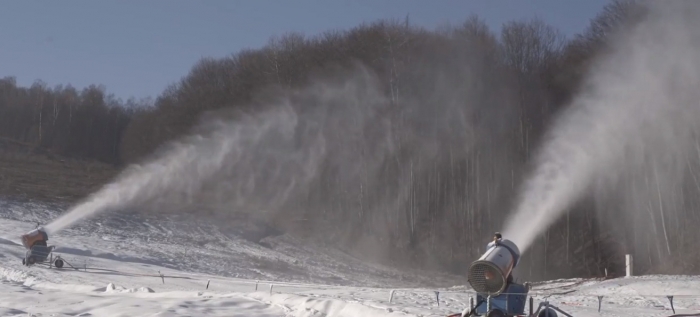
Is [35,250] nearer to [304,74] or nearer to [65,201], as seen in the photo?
[65,201]

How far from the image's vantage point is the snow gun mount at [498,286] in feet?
30.3

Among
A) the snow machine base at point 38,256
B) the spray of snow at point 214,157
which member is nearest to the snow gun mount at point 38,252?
the snow machine base at point 38,256

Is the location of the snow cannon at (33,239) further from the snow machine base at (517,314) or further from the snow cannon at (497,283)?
the snow cannon at (497,283)

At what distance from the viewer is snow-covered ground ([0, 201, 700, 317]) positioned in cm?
1339

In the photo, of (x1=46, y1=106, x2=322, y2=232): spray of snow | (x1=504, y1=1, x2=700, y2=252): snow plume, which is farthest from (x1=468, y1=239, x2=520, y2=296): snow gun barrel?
(x1=46, y1=106, x2=322, y2=232): spray of snow

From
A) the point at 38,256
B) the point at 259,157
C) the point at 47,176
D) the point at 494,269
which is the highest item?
the point at 259,157

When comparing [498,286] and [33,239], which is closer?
[498,286]

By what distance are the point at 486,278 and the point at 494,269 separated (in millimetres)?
201

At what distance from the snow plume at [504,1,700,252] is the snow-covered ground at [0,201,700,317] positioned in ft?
13.2

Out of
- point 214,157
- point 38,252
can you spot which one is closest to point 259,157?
point 214,157

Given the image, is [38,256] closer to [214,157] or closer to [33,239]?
[33,239]

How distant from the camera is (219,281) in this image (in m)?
23.6

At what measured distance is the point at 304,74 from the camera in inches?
2064

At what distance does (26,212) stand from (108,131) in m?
46.3
